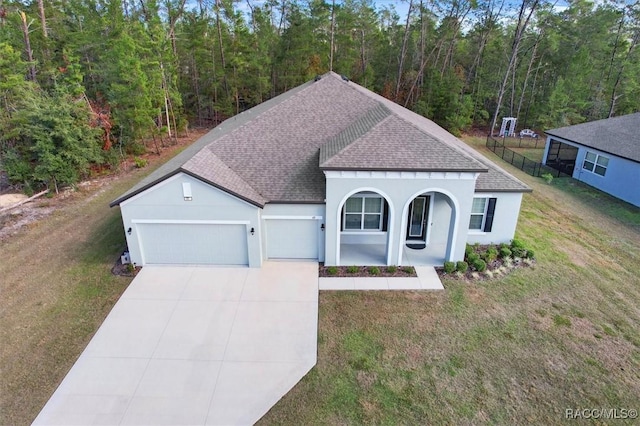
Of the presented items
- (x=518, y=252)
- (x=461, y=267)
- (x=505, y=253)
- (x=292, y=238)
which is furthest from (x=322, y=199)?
(x=518, y=252)

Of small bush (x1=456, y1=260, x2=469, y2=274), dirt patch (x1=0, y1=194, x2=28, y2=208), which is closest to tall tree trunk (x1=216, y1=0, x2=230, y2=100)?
dirt patch (x1=0, y1=194, x2=28, y2=208)

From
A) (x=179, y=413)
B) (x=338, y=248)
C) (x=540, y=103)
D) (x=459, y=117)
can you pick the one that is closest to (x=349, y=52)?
(x=459, y=117)

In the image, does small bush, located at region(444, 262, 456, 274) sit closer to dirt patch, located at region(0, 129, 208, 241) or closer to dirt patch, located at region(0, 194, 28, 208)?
dirt patch, located at region(0, 129, 208, 241)

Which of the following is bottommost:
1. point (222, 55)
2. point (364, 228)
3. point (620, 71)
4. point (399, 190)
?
point (364, 228)

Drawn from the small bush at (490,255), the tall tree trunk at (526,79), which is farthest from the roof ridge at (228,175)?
the tall tree trunk at (526,79)

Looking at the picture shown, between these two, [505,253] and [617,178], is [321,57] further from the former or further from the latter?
[505,253]

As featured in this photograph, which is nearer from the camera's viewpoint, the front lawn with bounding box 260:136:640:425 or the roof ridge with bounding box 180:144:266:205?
the front lawn with bounding box 260:136:640:425

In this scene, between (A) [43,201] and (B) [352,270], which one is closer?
(B) [352,270]
